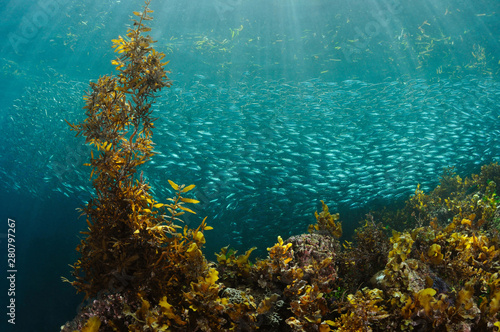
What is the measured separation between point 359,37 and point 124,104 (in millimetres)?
9879

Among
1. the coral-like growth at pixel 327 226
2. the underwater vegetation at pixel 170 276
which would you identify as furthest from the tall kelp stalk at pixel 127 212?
the coral-like growth at pixel 327 226

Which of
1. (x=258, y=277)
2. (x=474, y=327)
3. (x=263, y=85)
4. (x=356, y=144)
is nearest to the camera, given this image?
(x=474, y=327)

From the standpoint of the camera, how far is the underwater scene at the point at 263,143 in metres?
1.90

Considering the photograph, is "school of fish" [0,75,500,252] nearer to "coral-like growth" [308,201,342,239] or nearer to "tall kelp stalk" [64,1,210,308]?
"coral-like growth" [308,201,342,239]

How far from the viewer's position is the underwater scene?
1.90 meters

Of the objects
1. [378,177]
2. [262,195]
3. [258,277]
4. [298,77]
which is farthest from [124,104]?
[298,77]

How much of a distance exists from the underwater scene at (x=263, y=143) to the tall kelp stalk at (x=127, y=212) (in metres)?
0.01

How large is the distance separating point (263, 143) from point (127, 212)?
5992 millimetres

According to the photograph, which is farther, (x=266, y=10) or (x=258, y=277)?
(x=266, y=10)

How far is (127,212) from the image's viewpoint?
1.82 metres

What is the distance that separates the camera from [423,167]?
772 centimetres

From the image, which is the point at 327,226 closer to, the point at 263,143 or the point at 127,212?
the point at 127,212

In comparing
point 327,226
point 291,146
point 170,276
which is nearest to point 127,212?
point 170,276

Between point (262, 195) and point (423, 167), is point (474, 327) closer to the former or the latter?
point (262, 195)
